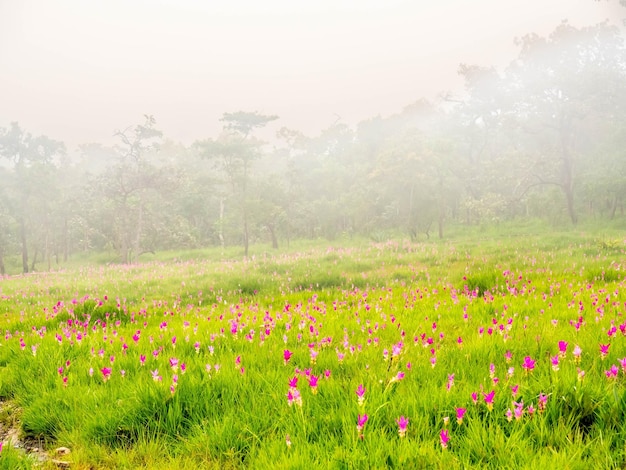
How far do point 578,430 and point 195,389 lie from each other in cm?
275

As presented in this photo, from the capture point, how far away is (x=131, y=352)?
14.8 feet

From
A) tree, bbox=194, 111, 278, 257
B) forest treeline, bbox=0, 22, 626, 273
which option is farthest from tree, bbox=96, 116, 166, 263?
tree, bbox=194, 111, 278, 257

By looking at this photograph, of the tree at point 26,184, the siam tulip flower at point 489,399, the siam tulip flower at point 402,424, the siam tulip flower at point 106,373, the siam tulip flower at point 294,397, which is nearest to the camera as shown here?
the siam tulip flower at point 402,424

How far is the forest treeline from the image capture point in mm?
34312

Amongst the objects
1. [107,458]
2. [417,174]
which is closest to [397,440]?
[107,458]

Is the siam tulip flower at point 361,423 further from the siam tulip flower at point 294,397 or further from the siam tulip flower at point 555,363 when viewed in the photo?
the siam tulip flower at point 555,363

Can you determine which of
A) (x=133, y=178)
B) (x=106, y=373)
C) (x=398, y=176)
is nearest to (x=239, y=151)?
(x=133, y=178)

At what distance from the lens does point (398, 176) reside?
1667 inches

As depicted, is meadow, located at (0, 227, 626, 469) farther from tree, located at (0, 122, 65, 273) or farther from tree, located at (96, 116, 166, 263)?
tree, located at (0, 122, 65, 273)

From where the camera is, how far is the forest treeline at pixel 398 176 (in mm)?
34312

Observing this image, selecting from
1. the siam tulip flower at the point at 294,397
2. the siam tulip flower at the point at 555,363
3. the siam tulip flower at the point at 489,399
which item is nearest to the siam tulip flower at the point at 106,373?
the siam tulip flower at the point at 294,397

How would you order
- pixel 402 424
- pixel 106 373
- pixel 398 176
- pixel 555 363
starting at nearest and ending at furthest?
pixel 402 424, pixel 555 363, pixel 106 373, pixel 398 176

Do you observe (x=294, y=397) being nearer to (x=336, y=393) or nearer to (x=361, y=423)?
(x=336, y=393)

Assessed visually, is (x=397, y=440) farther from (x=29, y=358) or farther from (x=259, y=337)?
(x=29, y=358)
